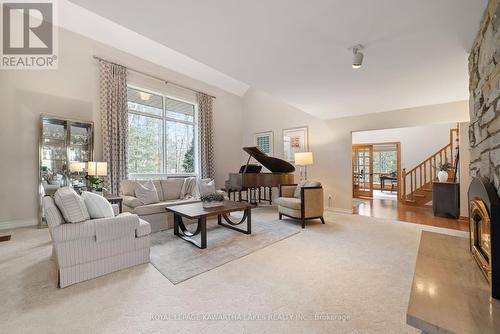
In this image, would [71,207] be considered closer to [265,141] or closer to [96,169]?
[96,169]

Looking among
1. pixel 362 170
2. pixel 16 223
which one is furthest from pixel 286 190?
pixel 16 223

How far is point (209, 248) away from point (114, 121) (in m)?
3.68

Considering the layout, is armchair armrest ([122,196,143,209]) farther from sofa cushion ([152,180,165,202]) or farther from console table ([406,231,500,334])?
console table ([406,231,500,334])

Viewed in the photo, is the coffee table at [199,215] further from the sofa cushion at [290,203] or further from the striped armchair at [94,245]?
the sofa cushion at [290,203]

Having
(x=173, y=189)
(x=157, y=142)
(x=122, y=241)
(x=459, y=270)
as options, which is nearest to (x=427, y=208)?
(x=459, y=270)

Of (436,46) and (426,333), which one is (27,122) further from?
(436,46)

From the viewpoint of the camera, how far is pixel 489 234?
126 centimetres

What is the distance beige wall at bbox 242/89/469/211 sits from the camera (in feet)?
→ 13.7

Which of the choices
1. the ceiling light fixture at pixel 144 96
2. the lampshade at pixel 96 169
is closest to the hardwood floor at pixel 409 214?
the lampshade at pixel 96 169

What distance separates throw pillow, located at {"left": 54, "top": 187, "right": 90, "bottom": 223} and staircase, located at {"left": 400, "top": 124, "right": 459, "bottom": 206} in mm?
7410

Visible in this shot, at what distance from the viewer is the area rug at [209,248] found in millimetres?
2326

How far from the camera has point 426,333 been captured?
1.09 meters

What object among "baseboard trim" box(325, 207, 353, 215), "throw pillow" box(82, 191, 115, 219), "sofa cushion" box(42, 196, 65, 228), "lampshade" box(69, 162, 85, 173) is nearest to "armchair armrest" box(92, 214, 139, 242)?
"throw pillow" box(82, 191, 115, 219)

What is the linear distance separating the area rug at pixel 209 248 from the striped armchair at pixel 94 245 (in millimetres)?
320
